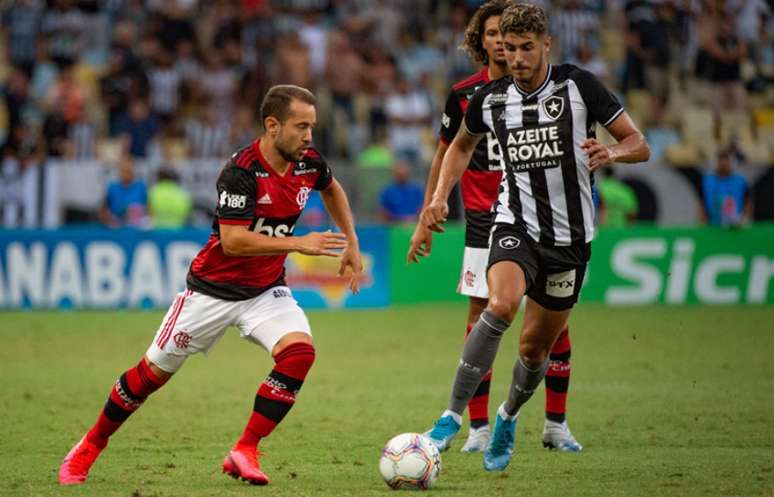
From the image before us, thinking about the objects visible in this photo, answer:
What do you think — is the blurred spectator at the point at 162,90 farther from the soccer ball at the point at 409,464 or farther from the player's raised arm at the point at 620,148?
the soccer ball at the point at 409,464

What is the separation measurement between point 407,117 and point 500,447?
46.3 ft

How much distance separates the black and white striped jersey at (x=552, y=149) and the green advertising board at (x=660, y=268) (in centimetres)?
1018

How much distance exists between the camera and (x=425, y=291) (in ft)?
59.2

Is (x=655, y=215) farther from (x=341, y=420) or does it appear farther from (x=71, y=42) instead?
(x=341, y=420)

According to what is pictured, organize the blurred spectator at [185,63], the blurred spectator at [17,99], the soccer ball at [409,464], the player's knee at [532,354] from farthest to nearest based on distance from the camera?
the blurred spectator at [185,63] < the blurred spectator at [17,99] < the player's knee at [532,354] < the soccer ball at [409,464]

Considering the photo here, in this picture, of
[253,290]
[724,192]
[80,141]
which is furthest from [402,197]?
[253,290]

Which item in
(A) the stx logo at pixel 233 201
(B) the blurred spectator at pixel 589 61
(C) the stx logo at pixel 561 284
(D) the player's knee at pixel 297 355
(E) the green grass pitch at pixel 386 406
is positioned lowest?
(E) the green grass pitch at pixel 386 406

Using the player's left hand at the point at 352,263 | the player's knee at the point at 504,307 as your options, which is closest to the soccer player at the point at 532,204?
the player's knee at the point at 504,307

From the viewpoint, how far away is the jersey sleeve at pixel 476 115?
7.68m

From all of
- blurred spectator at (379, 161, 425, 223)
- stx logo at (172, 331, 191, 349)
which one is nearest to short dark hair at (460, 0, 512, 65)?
stx logo at (172, 331, 191, 349)

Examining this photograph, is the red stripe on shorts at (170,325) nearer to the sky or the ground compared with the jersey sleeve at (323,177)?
nearer to the ground

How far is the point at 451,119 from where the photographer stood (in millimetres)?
8453

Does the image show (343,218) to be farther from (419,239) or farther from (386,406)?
(386,406)

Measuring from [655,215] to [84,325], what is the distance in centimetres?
892
